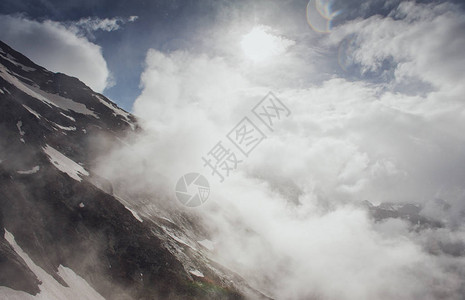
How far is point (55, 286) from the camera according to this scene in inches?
1254

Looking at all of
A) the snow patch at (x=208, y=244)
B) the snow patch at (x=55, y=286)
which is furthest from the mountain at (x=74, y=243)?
the snow patch at (x=208, y=244)

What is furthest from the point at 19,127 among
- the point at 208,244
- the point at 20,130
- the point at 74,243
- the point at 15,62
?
the point at 15,62

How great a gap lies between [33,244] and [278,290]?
75301 millimetres

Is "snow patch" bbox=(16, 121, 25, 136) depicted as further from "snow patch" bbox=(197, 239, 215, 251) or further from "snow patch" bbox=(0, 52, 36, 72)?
"snow patch" bbox=(0, 52, 36, 72)

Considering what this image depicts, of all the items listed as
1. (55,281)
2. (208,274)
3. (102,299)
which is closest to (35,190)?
(55,281)

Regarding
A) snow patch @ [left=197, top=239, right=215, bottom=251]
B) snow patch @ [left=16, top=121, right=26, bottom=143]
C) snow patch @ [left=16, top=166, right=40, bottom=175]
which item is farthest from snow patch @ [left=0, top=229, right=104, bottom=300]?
snow patch @ [left=197, top=239, right=215, bottom=251]

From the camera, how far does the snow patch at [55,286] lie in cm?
2794

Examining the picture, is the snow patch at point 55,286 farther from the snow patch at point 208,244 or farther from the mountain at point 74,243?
the snow patch at point 208,244

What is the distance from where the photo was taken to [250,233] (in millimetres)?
104562

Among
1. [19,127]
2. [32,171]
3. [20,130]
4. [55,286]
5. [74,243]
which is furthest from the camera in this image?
[19,127]

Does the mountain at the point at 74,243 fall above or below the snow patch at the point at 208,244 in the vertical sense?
below

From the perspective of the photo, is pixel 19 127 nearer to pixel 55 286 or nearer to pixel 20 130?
pixel 20 130

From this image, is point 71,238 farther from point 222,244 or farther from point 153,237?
point 222,244

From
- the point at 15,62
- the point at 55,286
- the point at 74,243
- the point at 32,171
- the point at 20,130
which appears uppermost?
the point at 15,62
